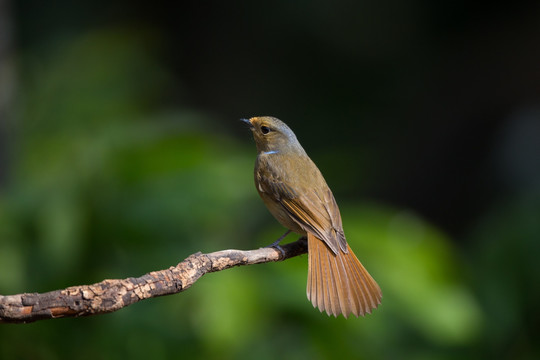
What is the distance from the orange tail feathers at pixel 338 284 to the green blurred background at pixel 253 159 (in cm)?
40

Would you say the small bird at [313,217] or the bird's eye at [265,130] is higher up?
the bird's eye at [265,130]

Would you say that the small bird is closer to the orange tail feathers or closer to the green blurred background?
the orange tail feathers

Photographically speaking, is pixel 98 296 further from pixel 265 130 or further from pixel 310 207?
pixel 265 130

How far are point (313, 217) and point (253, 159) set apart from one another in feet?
4.29

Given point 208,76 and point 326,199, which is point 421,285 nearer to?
point 326,199

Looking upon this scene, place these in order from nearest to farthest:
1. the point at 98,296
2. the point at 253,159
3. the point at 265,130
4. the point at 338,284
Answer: the point at 98,296
the point at 338,284
the point at 265,130
the point at 253,159

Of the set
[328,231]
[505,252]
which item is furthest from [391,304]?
[505,252]

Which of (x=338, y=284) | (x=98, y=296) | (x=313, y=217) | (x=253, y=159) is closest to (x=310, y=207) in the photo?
(x=313, y=217)

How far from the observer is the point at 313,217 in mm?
3334

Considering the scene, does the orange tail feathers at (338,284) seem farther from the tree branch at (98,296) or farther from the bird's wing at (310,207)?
the tree branch at (98,296)

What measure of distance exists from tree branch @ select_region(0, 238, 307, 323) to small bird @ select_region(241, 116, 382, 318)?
2.57ft

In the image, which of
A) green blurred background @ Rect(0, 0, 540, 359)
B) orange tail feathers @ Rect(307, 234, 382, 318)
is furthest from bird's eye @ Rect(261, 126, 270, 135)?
orange tail feathers @ Rect(307, 234, 382, 318)

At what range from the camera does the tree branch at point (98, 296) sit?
1759 millimetres

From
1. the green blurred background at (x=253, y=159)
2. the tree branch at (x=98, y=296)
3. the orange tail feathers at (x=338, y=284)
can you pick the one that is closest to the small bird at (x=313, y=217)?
the orange tail feathers at (x=338, y=284)
